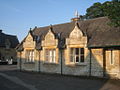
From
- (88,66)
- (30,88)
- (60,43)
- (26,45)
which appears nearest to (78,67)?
(88,66)

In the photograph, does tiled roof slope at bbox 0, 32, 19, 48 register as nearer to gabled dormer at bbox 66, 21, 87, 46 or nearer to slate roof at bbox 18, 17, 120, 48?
slate roof at bbox 18, 17, 120, 48

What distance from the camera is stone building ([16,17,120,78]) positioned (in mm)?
18938

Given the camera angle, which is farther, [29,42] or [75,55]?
[29,42]

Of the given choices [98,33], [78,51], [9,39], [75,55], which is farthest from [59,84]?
[9,39]

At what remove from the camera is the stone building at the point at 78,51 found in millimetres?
18938

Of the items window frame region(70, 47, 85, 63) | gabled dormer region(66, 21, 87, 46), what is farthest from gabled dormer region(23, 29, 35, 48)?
window frame region(70, 47, 85, 63)

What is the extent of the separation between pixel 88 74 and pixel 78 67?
1473 millimetres

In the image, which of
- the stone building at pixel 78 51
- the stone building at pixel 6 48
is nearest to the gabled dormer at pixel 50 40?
the stone building at pixel 78 51

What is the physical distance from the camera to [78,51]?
850 inches

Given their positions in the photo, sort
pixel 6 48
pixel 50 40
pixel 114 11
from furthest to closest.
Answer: pixel 6 48
pixel 50 40
pixel 114 11

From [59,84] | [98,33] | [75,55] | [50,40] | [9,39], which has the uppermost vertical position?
[9,39]

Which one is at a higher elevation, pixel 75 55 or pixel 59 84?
pixel 75 55

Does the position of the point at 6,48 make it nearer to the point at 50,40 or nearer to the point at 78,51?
the point at 50,40

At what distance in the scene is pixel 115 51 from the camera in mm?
18531
